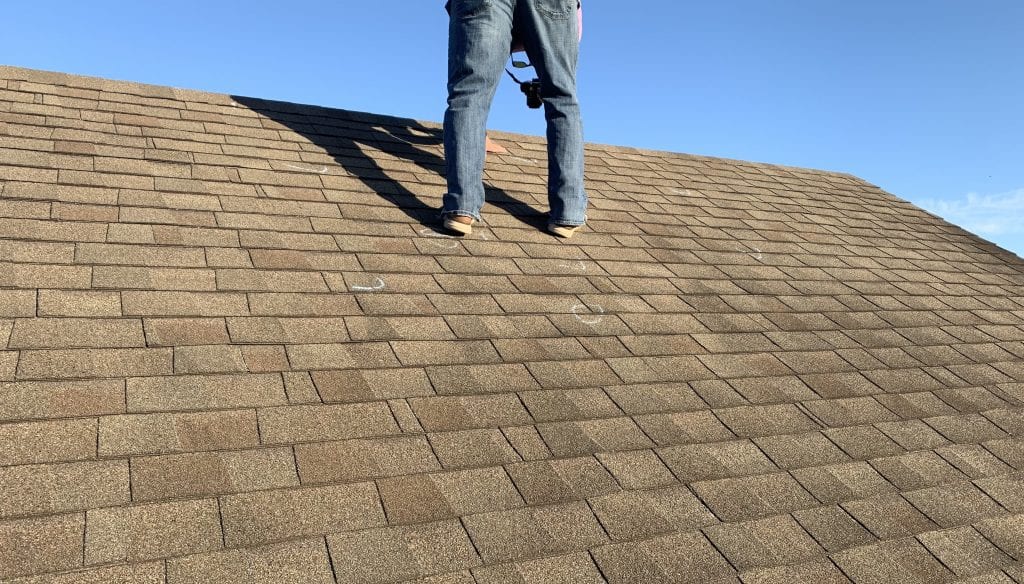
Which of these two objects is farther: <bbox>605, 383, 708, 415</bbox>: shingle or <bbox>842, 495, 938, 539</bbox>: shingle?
<bbox>605, 383, 708, 415</bbox>: shingle

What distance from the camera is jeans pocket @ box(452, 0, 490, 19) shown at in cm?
428

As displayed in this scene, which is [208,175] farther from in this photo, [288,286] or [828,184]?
[828,184]

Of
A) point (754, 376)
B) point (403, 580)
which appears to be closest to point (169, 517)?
point (403, 580)

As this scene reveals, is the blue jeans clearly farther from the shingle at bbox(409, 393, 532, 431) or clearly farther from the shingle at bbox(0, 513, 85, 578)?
the shingle at bbox(0, 513, 85, 578)

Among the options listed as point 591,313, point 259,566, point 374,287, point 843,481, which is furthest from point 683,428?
point 259,566

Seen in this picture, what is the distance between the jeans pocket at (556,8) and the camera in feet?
14.5

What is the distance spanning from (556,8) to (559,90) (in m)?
0.44

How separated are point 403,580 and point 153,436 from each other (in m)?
0.80

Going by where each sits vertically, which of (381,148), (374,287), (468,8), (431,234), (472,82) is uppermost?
(468,8)

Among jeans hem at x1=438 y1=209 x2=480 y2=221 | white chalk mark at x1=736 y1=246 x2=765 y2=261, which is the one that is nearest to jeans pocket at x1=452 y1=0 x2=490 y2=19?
jeans hem at x1=438 y1=209 x2=480 y2=221

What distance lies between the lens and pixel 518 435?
8.34ft

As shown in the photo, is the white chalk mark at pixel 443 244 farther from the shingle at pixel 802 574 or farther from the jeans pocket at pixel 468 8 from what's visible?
the shingle at pixel 802 574

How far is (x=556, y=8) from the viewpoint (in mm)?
4469

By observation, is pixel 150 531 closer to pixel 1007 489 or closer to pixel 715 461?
pixel 715 461
